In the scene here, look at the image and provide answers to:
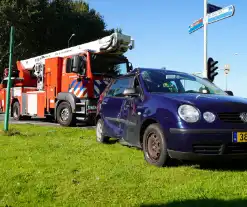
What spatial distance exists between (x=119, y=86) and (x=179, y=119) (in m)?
2.57

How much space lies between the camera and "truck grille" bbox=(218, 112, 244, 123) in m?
5.09

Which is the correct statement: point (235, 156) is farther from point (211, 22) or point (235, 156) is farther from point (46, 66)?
point (46, 66)

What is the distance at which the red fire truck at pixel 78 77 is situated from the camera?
40.8 ft

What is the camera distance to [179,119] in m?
5.17

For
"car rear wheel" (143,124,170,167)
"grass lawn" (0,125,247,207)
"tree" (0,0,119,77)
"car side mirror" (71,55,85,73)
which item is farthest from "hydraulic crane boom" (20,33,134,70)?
"tree" (0,0,119,77)

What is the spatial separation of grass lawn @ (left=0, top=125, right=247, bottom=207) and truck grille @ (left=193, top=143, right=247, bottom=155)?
0.90ft

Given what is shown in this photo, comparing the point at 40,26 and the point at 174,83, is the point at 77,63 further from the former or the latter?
the point at 40,26

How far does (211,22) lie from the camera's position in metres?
13.6

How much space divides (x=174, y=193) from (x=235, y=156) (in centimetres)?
136

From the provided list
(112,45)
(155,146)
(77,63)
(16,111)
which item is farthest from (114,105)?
(16,111)

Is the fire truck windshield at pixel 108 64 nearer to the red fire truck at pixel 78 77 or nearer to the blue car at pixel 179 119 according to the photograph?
the red fire truck at pixel 78 77

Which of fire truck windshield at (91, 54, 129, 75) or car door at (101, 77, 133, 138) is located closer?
car door at (101, 77, 133, 138)

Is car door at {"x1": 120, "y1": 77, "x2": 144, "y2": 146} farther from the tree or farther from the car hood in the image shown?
the tree

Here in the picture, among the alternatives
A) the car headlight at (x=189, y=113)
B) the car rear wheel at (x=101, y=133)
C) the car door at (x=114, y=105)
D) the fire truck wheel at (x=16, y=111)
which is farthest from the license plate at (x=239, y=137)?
the fire truck wheel at (x=16, y=111)
